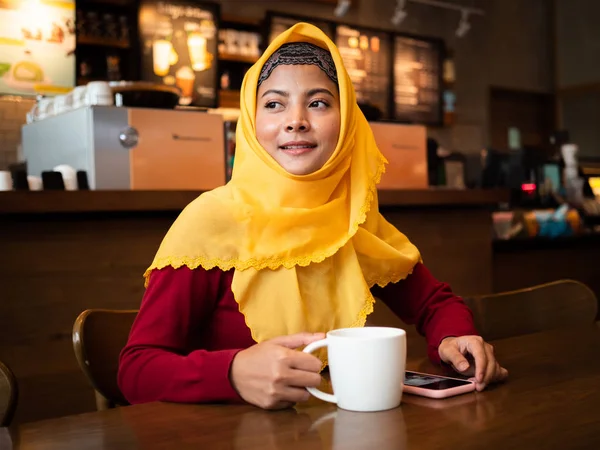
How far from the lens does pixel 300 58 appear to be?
128 cm

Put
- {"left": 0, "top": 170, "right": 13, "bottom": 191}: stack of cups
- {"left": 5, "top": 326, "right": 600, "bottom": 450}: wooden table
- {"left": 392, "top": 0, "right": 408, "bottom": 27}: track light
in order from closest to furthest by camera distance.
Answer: {"left": 5, "top": 326, "right": 600, "bottom": 450}: wooden table < {"left": 0, "top": 170, "right": 13, "bottom": 191}: stack of cups < {"left": 392, "top": 0, "right": 408, "bottom": 27}: track light

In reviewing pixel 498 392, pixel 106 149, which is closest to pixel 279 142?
pixel 498 392

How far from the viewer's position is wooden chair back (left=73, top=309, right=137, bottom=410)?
1220mm

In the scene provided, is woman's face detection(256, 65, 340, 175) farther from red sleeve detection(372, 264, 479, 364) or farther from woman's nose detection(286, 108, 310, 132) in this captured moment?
red sleeve detection(372, 264, 479, 364)

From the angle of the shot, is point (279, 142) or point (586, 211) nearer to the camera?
point (279, 142)

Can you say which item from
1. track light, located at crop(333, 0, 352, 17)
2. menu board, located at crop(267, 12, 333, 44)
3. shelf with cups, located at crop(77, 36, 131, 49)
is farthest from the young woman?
track light, located at crop(333, 0, 352, 17)

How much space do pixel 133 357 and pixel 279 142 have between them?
0.43 metres

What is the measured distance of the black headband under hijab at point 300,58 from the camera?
4.18 ft

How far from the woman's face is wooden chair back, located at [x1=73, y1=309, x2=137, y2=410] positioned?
0.42 metres

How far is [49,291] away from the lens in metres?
1.90

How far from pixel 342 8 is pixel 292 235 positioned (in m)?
4.53

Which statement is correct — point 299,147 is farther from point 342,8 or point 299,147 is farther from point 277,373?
point 342,8

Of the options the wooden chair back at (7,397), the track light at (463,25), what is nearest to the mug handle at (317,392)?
the wooden chair back at (7,397)

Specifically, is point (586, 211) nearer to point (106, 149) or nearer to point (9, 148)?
point (106, 149)
